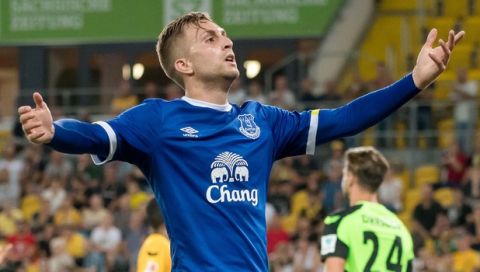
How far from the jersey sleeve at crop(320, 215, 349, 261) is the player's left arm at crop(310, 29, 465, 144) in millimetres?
2190

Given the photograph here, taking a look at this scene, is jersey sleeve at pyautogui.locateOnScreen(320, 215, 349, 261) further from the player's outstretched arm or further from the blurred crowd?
the blurred crowd

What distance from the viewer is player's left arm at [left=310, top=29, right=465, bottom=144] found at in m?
5.29

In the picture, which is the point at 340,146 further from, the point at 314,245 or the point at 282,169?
the point at 314,245

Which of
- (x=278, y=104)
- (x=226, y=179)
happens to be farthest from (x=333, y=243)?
(x=278, y=104)

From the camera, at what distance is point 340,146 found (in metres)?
18.4

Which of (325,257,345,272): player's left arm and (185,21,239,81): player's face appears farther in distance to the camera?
(325,257,345,272): player's left arm

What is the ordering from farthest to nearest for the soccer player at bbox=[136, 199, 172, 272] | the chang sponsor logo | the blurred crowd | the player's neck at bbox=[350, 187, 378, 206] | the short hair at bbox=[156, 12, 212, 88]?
the blurred crowd, the soccer player at bbox=[136, 199, 172, 272], the player's neck at bbox=[350, 187, 378, 206], the short hair at bbox=[156, 12, 212, 88], the chang sponsor logo

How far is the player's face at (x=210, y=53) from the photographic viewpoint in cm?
543

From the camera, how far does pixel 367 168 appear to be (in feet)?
26.3

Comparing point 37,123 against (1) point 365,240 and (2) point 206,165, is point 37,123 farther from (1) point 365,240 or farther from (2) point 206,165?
(1) point 365,240

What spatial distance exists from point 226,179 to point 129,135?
1.35 ft

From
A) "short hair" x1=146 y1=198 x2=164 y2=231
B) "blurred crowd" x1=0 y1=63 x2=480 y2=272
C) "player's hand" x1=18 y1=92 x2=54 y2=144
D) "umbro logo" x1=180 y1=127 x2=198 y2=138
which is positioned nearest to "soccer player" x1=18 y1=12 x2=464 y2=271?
"umbro logo" x1=180 y1=127 x2=198 y2=138

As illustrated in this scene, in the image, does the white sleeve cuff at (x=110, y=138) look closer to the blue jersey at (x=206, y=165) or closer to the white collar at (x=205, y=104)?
the blue jersey at (x=206, y=165)

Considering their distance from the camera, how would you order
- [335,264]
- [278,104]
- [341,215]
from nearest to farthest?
[335,264] → [341,215] → [278,104]
